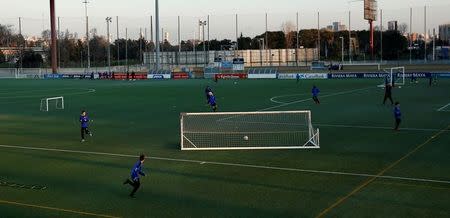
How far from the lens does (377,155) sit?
2095 cm

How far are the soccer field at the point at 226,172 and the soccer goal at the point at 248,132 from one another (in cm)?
79

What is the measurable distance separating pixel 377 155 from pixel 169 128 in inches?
477

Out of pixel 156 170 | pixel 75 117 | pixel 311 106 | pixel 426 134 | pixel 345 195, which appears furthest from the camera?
pixel 311 106

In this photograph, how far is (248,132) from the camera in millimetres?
27250

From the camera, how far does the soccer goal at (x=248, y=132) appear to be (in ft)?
77.6

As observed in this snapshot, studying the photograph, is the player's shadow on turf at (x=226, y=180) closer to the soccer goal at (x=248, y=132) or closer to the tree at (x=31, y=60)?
the soccer goal at (x=248, y=132)

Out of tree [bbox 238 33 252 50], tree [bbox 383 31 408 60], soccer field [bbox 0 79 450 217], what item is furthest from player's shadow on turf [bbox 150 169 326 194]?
tree [bbox 238 33 252 50]

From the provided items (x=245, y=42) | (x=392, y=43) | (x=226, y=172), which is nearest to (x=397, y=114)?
(x=226, y=172)

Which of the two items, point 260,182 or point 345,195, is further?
point 260,182

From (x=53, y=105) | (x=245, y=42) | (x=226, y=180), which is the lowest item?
(x=226, y=180)

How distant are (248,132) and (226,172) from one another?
8.73 metres

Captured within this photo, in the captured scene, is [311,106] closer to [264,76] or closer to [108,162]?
[108,162]

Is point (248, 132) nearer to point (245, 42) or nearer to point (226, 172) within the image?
point (226, 172)

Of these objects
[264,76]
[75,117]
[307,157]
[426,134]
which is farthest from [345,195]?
[264,76]
